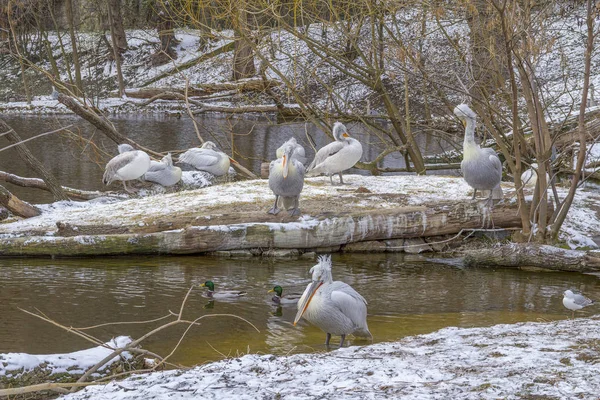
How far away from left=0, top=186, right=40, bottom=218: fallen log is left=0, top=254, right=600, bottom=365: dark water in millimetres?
1450

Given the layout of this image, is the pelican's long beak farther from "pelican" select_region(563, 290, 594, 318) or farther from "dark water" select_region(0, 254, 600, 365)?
"pelican" select_region(563, 290, 594, 318)

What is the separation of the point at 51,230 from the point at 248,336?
12.4 feet

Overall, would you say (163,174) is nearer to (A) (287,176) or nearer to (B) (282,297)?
(A) (287,176)

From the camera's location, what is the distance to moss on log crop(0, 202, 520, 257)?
836cm

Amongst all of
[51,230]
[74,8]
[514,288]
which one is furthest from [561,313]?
[74,8]

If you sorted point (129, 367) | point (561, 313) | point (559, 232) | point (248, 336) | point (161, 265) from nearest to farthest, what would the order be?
point (129, 367), point (248, 336), point (561, 313), point (161, 265), point (559, 232)

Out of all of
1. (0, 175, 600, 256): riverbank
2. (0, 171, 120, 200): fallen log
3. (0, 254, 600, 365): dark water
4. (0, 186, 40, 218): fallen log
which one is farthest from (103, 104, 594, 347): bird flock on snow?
(0, 186, 40, 218): fallen log

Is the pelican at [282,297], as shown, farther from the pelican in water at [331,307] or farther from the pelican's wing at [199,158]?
the pelican's wing at [199,158]

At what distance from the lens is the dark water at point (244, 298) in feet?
19.0

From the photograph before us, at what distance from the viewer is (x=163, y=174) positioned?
11.5m

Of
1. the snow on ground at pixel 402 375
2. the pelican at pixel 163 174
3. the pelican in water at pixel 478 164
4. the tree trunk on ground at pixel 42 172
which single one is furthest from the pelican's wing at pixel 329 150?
the snow on ground at pixel 402 375

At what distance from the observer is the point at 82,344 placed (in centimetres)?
554

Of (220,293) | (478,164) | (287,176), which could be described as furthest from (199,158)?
(220,293)

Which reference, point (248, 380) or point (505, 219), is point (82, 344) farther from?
point (505, 219)
